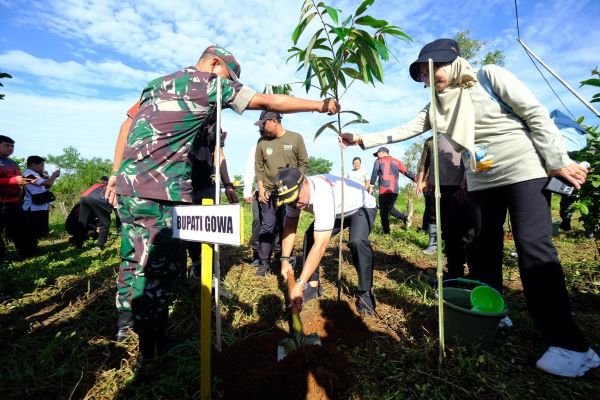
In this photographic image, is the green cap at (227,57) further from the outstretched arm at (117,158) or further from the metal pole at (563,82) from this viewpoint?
the metal pole at (563,82)

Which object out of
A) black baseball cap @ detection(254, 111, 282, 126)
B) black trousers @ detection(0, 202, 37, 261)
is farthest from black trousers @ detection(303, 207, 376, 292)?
black trousers @ detection(0, 202, 37, 261)

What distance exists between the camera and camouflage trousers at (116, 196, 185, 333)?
6.31ft

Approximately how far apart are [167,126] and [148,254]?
2.69 ft

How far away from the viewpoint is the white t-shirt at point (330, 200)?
8.30 feet

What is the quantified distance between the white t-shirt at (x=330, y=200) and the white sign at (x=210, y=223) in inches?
44.7

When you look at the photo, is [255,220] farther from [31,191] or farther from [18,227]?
[31,191]

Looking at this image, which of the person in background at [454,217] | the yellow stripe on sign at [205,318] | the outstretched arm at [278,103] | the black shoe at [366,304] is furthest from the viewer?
the person in background at [454,217]

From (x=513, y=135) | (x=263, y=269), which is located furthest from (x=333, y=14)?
(x=263, y=269)

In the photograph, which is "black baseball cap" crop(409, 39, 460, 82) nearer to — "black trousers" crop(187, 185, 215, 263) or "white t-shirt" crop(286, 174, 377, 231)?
"white t-shirt" crop(286, 174, 377, 231)

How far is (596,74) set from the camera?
2406 millimetres

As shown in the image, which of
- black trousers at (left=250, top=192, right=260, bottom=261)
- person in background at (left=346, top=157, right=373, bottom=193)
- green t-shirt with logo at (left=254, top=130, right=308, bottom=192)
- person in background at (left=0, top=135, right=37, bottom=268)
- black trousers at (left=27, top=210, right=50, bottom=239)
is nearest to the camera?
green t-shirt with logo at (left=254, top=130, right=308, bottom=192)

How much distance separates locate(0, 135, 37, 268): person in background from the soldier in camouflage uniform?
4.35 metres

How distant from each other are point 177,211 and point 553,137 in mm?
2211

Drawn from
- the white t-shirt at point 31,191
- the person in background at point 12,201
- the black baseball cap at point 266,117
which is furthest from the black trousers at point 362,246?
the white t-shirt at point 31,191
